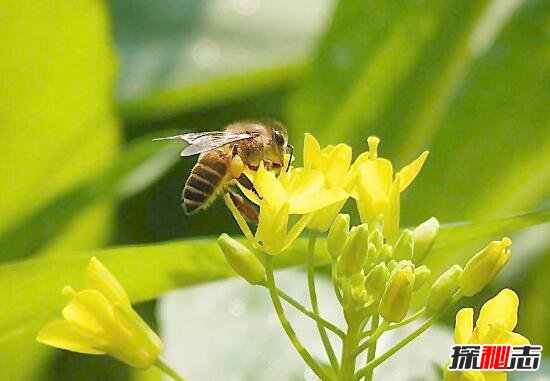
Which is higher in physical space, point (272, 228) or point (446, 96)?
point (446, 96)

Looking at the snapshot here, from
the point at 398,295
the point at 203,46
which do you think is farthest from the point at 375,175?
the point at 203,46

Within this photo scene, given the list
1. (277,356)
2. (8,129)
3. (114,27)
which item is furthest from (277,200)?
(114,27)

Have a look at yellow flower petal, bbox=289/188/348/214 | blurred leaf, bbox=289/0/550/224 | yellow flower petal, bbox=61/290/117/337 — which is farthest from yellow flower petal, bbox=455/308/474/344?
blurred leaf, bbox=289/0/550/224

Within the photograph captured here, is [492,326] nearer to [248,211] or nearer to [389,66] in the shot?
[248,211]

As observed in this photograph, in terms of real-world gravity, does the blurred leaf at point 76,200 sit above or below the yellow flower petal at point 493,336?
above

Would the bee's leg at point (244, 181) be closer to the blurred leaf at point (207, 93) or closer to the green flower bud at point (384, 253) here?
the green flower bud at point (384, 253)

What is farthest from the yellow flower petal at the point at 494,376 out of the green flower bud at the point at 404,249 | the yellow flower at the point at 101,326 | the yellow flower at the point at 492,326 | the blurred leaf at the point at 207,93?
the blurred leaf at the point at 207,93
